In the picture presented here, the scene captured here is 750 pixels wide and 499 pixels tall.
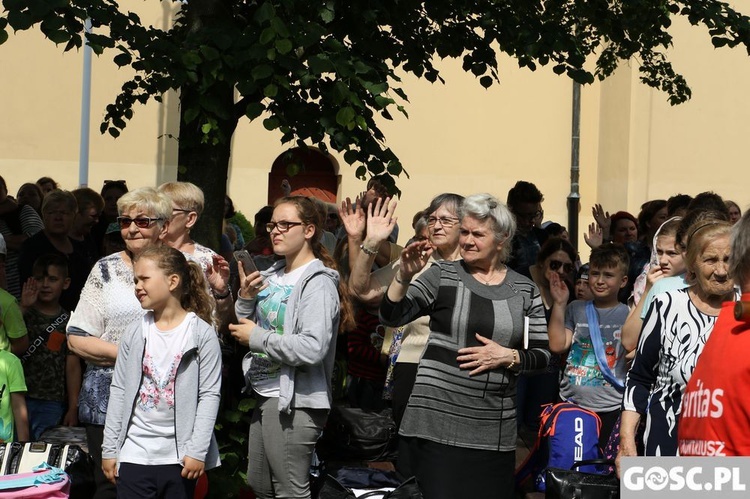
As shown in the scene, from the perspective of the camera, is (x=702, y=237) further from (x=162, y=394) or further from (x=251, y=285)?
(x=162, y=394)

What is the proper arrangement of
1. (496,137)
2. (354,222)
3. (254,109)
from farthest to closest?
(496,137)
(254,109)
(354,222)

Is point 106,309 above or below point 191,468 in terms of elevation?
→ above

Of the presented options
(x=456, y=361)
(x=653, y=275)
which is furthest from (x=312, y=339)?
(x=653, y=275)

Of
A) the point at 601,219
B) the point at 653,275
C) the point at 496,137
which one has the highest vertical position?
the point at 496,137

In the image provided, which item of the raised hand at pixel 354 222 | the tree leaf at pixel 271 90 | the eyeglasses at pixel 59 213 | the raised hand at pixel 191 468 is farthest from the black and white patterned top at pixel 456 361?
the eyeglasses at pixel 59 213

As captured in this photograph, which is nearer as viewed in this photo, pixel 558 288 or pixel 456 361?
pixel 456 361

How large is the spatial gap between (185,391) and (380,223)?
125 centimetres

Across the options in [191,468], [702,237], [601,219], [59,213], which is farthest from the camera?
[601,219]

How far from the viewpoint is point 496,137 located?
22.2 meters

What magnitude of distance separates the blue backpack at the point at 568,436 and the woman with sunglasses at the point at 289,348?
1.44m

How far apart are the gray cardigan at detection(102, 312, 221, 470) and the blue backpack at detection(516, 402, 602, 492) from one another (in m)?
2.01

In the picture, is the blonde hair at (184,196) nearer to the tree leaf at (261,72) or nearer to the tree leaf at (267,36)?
the tree leaf at (261,72)

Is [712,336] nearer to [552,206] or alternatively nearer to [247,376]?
[247,376]

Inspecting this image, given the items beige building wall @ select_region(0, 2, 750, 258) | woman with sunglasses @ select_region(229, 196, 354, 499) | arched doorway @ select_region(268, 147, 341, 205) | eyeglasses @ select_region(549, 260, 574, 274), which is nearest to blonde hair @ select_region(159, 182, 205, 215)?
woman with sunglasses @ select_region(229, 196, 354, 499)
